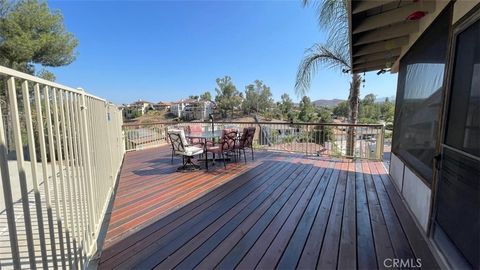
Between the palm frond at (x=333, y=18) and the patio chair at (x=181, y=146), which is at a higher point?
the palm frond at (x=333, y=18)

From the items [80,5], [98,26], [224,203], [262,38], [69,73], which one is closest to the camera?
[224,203]

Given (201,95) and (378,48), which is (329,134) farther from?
(201,95)

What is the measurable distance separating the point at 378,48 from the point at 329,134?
342 centimetres

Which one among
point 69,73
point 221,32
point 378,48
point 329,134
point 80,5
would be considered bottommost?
point 329,134

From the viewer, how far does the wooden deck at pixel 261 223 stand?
1.98 m

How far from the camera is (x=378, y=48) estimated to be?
3883 mm

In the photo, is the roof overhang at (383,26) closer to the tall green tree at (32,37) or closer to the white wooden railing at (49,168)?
the white wooden railing at (49,168)

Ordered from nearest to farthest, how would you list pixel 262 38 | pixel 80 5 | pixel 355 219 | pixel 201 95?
pixel 355 219, pixel 80 5, pixel 262 38, pixel 201 95

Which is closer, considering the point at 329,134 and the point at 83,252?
the point at 83,252

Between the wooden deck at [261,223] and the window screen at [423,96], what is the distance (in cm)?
73

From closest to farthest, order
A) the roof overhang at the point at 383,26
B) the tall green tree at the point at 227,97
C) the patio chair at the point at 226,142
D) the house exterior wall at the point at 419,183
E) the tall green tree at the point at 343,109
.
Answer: the house exterior wall at the point at 419,183 < the roof overhang at the point at 383,26 < the patio chair at the point at 226,142 < the tall green tree at the point at 343,109 < the tall green tree at the point at 227,97

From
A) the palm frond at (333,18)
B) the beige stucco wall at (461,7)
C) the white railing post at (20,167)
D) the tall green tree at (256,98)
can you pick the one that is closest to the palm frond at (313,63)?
the palm frond at (333,18)

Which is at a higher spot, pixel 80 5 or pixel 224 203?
pixel 80 5

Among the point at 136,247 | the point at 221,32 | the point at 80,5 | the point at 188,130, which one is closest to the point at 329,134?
the point at 188,130
